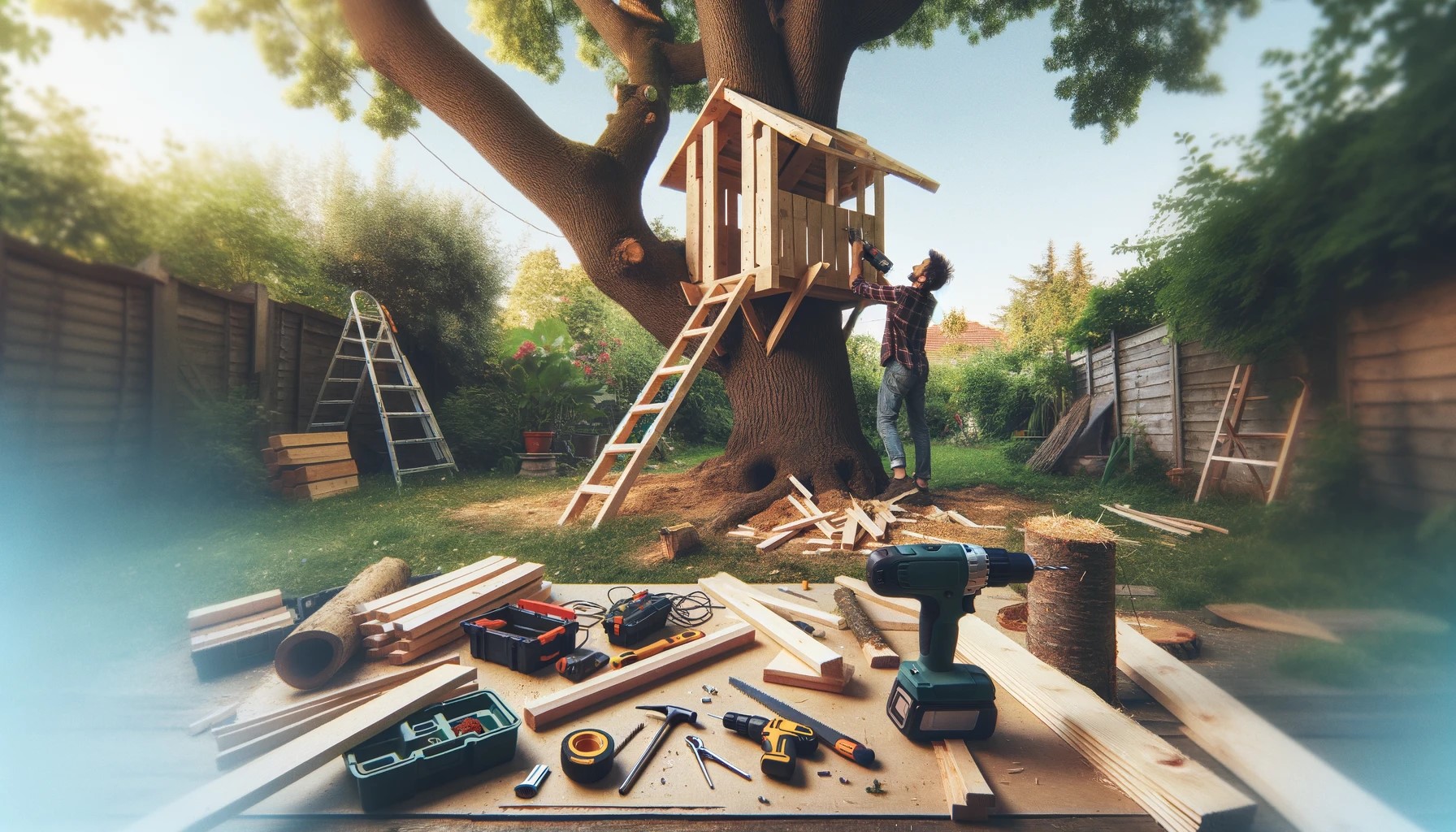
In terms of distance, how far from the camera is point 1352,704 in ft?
2.24

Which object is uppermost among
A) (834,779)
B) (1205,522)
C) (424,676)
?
(1205,522)

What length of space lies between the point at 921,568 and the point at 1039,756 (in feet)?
1.57

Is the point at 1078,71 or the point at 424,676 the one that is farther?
the point at 1078,71

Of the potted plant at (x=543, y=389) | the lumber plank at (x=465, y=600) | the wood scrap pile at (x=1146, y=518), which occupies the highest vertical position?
the potted plant at (x=543, y=389)

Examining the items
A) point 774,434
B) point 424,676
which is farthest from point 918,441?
point 424,676

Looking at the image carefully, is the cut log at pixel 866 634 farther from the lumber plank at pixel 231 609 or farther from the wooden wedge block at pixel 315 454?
the wooden wedge block at pixel 315 454

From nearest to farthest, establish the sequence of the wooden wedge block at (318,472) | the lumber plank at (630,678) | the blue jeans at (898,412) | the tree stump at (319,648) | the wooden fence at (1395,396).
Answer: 1. the wooden fence at (1395,396)
2. the lumber plank at (630,678)
3. the tree stump at (319,648)
4. the wooden wedge block at (318,472)
5. the blue jeans at (898,412)

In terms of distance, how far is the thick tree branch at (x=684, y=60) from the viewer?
4.71 meters

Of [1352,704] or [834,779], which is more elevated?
[1352,704]

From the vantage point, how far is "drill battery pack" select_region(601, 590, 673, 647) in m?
1.73

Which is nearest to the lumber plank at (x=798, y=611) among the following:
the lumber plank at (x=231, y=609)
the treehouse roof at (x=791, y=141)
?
the lumber plank at (x=231, y=609)

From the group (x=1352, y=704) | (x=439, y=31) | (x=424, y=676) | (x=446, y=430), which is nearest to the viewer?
(x=1352, y=704)

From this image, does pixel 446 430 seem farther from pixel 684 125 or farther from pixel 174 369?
pixel 174 369

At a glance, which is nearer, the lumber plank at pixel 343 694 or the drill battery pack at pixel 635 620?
the lumber plank at pixel 343 694
